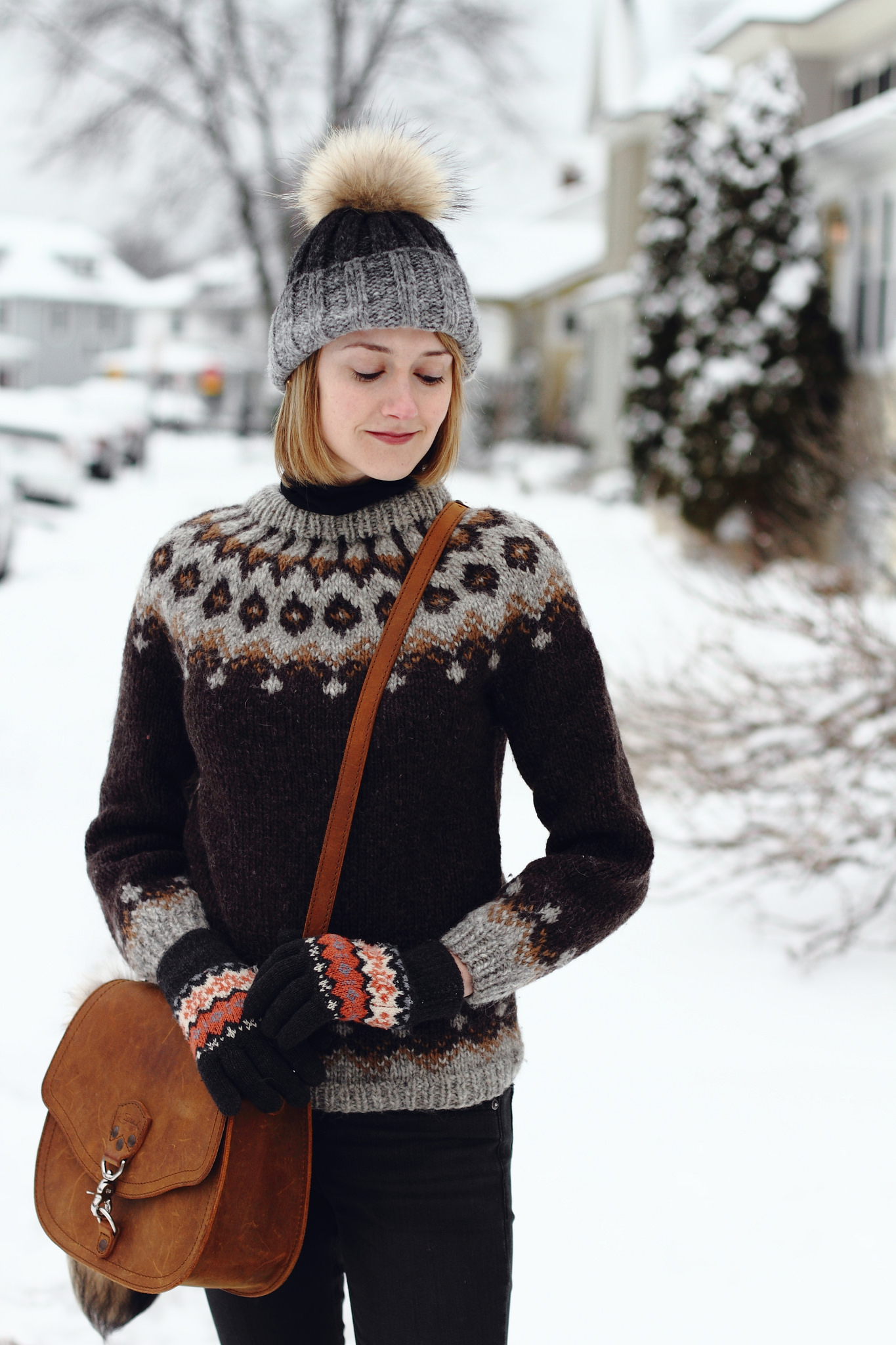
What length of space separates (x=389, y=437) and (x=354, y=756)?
1.41 ft

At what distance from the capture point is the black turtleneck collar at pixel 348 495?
1.61 meters

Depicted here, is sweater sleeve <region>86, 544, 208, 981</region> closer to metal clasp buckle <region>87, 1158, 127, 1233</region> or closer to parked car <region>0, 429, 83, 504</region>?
metal clasp buckle <region>87, 1158, 127, 1233</region>

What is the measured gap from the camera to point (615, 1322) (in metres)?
2.69

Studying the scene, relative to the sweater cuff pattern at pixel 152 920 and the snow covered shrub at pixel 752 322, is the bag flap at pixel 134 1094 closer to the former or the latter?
the sweater cuff pattern at pixel 152 920

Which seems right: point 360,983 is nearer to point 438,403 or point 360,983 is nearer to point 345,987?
point 345,987

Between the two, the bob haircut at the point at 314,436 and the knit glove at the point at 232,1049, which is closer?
the knit glove at the point at 232,1049

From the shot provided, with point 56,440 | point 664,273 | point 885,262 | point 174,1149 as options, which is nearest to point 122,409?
point 56,440

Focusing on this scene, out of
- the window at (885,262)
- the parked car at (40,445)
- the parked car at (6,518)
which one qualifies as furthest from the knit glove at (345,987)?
the window at (885,262)

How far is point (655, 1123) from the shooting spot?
3449 millimetres

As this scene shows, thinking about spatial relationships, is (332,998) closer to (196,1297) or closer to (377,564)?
(377,564)

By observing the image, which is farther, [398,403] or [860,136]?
[860,136]

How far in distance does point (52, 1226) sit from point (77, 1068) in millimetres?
191

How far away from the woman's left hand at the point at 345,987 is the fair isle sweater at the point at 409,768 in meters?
0.05

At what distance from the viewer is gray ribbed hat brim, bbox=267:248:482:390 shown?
4.95 ft
